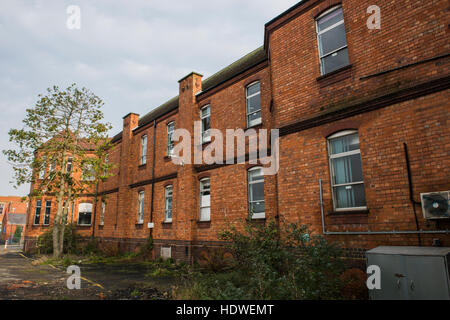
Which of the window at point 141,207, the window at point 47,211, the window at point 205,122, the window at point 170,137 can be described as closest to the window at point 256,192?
the window at point 205,122

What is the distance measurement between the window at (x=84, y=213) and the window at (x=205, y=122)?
15.5m

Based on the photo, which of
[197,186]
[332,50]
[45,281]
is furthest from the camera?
[197,186]

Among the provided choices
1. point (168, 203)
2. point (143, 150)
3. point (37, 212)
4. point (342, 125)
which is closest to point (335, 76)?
point (342, 125)

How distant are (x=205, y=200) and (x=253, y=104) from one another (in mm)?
4747

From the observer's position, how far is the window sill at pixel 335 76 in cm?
805

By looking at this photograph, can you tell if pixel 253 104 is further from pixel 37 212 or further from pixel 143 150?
pixel 37 212

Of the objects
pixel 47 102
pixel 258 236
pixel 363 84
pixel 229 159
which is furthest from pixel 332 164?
pixel 47 102

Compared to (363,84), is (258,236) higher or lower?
lower

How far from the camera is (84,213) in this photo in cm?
2470

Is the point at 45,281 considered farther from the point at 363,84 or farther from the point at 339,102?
the point at 363,84

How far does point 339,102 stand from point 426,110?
210 cm
